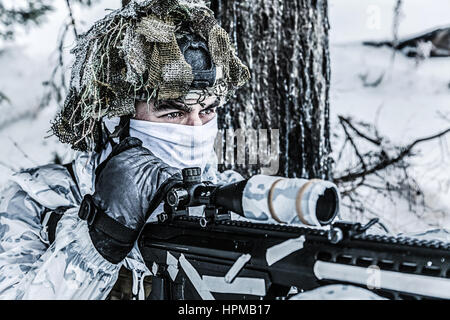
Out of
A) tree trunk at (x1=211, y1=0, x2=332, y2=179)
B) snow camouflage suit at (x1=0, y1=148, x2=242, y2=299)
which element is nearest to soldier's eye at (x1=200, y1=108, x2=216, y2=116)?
snow camouflage suit at (x1=0, y1=148, x2=242, y2=299)

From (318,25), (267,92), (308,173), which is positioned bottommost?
(308,173)

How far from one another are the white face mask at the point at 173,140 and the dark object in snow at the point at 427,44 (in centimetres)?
267

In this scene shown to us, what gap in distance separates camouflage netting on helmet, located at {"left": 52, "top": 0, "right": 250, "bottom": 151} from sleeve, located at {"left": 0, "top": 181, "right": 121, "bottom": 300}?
0.39 m

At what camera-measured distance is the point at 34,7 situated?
3.73m

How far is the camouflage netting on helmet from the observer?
168 centimetres

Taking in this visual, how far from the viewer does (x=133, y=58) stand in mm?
1655

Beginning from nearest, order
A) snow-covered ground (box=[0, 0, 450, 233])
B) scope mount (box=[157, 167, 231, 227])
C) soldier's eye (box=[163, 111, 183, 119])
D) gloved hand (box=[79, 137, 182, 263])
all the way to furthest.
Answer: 1. scope mount (box=[157, 167, 231, 227])
2. gloved hand (box=[79, 137, 182, 263])
3. soldier's eye (box=[163, 111, 183, 119])
4. snow-covered ground (box=[0, 0, 450, 233])

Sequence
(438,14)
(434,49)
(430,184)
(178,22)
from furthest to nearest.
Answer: (434,49) < (438,14) < (430,184) < (178,22)

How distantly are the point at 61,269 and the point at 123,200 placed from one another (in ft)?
0.89

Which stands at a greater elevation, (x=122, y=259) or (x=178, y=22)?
(x=178, y=22)

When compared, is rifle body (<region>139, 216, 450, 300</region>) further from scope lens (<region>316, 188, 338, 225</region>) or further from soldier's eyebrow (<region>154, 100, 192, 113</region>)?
soldier's eyebrow (<region>154, 100, 192, 113</region>)

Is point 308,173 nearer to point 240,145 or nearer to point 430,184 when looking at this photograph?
point 240,145
